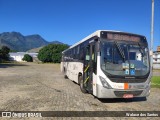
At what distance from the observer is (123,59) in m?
10.6

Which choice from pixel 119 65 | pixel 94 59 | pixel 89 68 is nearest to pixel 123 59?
pixel 119 65

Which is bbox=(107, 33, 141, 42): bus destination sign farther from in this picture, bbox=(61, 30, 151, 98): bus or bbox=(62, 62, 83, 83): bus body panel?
bbox=(62, 62, 83, 83): bus body panel

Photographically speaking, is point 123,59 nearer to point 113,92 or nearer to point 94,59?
point 94,59

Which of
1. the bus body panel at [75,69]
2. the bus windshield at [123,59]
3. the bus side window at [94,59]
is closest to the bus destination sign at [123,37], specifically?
A: the bus windshield at [123,59]

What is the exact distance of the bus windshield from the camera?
34.6 ft

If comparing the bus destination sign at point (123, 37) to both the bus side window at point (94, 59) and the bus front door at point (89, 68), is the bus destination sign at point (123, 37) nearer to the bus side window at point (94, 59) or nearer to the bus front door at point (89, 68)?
the bus side window at point (94, 59)

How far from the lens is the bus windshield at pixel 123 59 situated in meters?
10.5

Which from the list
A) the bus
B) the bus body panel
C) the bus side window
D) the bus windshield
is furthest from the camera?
the bus body panel

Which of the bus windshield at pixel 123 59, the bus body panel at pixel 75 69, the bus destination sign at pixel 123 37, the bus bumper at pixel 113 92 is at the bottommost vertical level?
the bus bumper at pixel 113 92

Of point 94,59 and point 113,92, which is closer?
point 113,92

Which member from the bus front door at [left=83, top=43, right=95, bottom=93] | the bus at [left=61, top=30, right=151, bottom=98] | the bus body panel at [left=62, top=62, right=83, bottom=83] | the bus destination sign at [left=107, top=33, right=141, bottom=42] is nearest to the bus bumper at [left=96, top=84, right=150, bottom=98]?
the bus at [left=61, top=30, right=151, bottom=98]

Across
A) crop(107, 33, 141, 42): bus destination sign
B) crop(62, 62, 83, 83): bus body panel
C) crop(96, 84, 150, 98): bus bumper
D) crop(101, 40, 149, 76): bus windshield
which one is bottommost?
crop(96, 84, 150, 98): bus bumper

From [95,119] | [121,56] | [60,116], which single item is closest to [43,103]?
[60,116]

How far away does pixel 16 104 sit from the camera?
9.95 m
